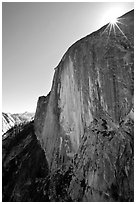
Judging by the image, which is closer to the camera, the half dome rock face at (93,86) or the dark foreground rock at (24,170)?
the half dome rock face at (93,86)

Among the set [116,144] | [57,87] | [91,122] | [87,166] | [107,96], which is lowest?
[87,166]

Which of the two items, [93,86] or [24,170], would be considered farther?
[24,170]

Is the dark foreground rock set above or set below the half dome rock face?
below

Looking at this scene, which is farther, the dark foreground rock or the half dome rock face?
the dark foreground rock

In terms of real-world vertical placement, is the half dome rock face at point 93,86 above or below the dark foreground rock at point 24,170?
above

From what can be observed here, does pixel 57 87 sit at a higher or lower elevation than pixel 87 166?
higher

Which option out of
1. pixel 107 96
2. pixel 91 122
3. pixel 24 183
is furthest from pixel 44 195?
pixel 107 96

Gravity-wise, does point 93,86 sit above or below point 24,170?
above

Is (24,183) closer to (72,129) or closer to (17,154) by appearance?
(17,154)
